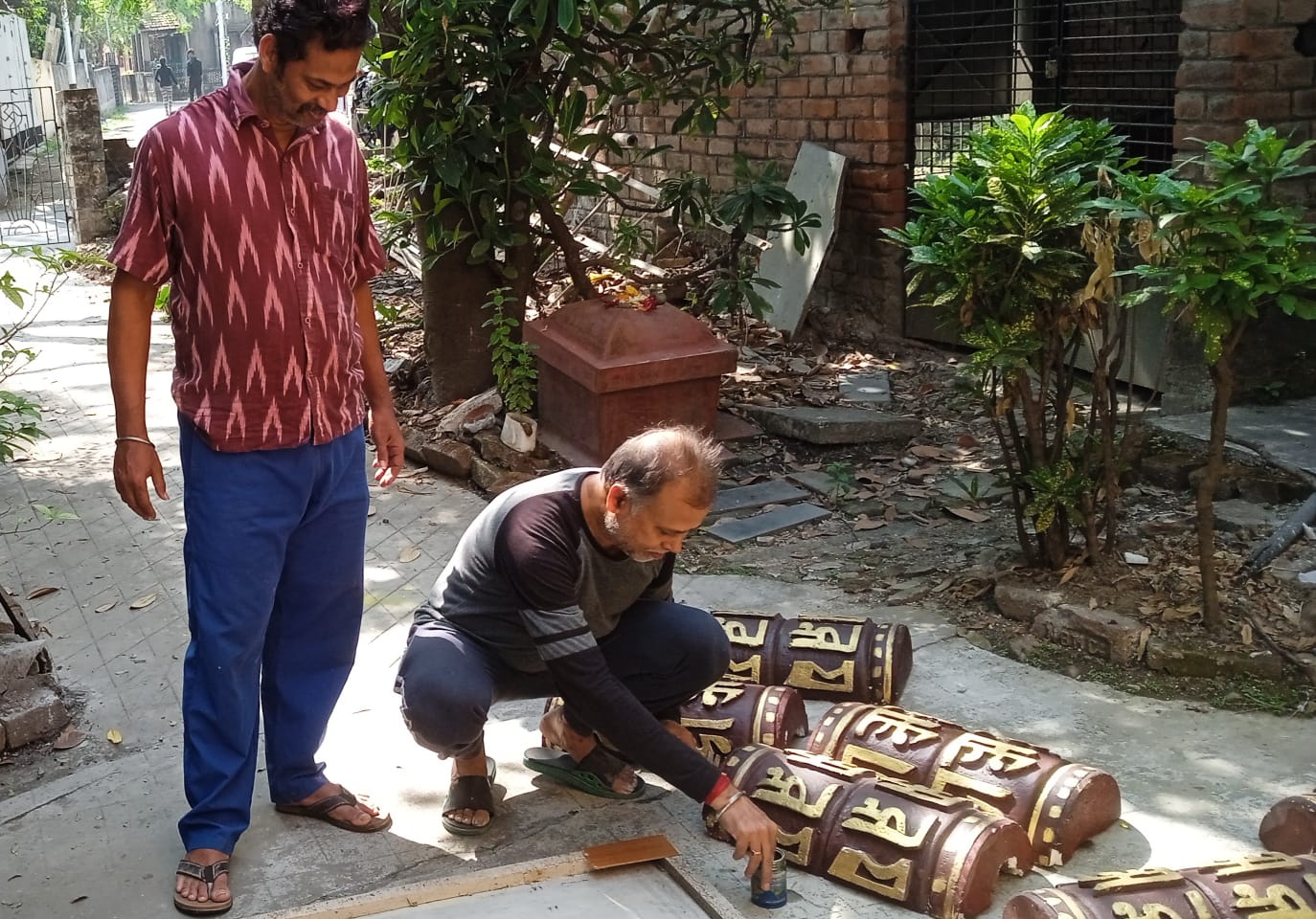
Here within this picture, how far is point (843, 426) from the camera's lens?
657 cm

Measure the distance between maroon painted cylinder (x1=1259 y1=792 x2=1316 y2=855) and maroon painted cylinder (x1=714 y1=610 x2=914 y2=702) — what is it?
106 cm

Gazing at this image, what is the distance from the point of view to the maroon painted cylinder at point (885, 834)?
2838 mm

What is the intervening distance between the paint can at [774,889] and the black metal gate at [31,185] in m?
14.6

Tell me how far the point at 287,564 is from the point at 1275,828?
2318mm

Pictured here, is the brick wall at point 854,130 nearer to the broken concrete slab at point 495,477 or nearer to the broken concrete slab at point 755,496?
the broken concrete slab at point 755,496

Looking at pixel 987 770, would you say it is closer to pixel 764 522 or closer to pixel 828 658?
pixel 828 658

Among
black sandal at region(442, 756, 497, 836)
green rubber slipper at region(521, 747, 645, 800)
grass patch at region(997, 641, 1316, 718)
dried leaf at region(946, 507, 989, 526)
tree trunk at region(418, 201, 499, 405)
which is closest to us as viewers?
black sandal at region(442, 756, 497, 836)

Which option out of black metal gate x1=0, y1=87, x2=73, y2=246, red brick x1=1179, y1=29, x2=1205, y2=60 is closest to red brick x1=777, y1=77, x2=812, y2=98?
red brick x1=1179, y1=29, x2=1205, y2=60

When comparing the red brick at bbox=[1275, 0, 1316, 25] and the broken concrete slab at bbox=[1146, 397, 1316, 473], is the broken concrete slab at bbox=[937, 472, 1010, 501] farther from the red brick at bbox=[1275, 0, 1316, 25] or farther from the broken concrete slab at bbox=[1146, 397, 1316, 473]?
the red brick at bbox=[1275, 0, 1316, 25]

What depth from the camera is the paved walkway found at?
→ 307 cm

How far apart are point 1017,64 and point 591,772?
7021mm

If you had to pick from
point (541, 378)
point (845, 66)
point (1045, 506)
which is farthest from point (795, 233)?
point (1045, 506)

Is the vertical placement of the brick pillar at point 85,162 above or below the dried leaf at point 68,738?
above

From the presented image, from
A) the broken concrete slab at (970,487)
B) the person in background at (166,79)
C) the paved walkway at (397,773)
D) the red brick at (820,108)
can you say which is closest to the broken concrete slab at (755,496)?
the broken concrete slab at (970,487)
